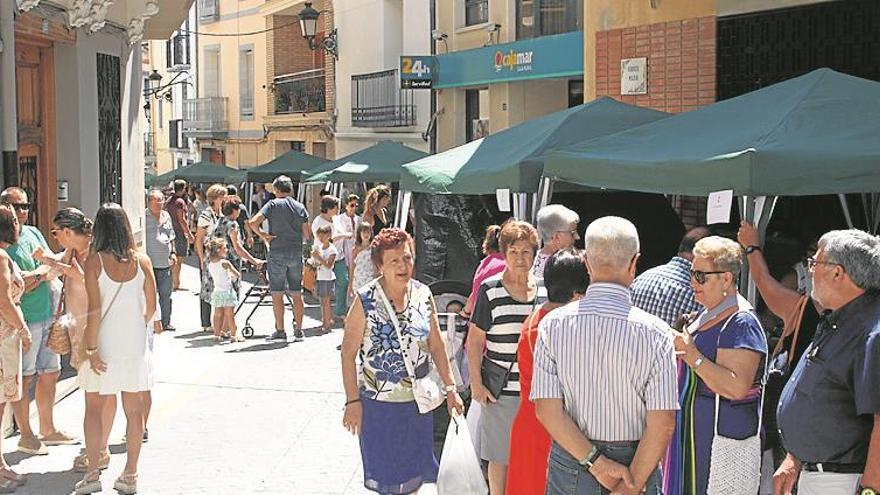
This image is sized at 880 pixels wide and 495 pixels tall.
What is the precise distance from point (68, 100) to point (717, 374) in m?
8.78

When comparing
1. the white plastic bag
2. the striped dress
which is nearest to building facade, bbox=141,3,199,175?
the striped dress

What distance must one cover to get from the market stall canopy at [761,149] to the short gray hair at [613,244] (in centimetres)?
255

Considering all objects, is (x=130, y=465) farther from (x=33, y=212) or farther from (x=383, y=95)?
(x=383, y=95)

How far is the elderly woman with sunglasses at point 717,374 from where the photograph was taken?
534cm

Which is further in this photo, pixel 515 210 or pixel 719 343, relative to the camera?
pixel 515 210

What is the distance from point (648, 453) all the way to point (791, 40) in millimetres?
7672

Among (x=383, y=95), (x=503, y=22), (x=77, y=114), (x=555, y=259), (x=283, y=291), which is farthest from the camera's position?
(x=383, y=95)

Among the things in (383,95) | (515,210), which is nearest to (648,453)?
(515,210)

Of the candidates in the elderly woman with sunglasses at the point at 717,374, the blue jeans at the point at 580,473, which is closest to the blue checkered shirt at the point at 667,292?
the elderly woman with sunglasses at the point at 717,374

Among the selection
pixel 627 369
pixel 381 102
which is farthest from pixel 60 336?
pixel 381 102

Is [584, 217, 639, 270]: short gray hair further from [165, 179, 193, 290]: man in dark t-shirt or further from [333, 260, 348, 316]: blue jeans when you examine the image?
[165, 179, 193, 290]: man in dark t-shirt

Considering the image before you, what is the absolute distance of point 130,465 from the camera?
25.1 ft

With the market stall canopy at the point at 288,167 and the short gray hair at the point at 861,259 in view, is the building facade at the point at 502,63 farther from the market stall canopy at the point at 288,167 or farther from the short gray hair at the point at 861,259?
the short gray hair at the point at 861,259

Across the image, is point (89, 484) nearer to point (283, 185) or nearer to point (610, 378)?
point (610, 378)
